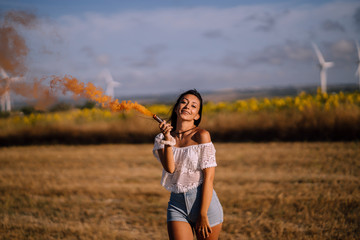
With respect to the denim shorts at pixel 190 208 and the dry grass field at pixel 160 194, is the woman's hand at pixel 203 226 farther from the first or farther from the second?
the dry grass field at pixel 160 194

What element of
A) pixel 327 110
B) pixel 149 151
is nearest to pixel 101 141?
pixel 149 151

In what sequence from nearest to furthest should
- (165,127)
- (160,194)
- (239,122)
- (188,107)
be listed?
(165,127) < (188,107) < (160,194) < (239,122)

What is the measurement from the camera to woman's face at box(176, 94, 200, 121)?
2646 millimetres

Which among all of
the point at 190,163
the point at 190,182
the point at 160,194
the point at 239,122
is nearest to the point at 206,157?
the point at 190,163

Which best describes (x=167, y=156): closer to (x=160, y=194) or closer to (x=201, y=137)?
(x=201, y=137)

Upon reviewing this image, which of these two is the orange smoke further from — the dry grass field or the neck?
the dry grass field

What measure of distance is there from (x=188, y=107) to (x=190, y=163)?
46cm

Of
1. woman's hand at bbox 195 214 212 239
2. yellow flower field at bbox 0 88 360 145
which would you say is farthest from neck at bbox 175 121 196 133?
yellow flower field at bbox 0 88 360 145

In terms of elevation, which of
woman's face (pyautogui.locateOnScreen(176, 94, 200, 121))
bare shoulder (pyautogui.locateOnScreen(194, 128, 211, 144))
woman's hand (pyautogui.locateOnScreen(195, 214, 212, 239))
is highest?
woman's face (pyautogui.locateOnScreen(176, 94, 200, 121))

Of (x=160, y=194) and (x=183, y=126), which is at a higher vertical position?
(x=183, y=126)

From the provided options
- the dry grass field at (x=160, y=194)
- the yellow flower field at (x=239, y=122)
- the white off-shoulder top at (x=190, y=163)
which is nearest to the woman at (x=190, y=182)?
the white off-shoulder top at (x=190, y=163)

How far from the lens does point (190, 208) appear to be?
2500mm

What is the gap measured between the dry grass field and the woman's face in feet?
7.46

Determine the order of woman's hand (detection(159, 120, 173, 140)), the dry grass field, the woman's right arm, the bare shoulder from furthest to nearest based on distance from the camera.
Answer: the dry grass field → the bare shoulder → the woman's right arm → woman's hand (detection(159, 120, 173, 140))
